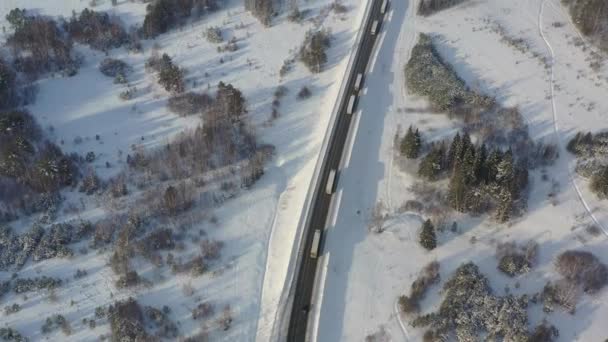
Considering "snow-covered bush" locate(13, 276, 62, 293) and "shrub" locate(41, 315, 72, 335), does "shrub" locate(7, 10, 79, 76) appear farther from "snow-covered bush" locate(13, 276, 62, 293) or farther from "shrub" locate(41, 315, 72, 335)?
"shrub" locate(41, 315, 72, 335)

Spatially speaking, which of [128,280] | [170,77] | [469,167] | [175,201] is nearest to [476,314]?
[469,167]

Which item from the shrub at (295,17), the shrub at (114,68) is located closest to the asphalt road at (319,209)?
the shrub at (295,17)

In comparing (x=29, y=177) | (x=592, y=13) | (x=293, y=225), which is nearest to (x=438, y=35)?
(x=592, y=13)

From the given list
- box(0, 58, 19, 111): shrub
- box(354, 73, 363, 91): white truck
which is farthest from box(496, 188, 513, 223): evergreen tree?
box(0, 58, 19, 111): shrub

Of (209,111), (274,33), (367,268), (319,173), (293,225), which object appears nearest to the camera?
(367,268)

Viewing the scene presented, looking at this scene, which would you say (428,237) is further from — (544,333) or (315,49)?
(315,49)

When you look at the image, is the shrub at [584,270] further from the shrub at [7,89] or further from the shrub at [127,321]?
the shrub at [7,89]

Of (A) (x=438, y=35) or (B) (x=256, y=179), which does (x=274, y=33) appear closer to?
(A) (x=438, y=35)
